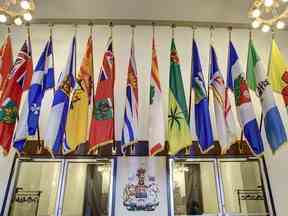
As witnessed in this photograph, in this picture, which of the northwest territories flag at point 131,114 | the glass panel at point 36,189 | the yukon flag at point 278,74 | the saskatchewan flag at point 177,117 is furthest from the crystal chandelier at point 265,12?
the glass panel at point 36,189

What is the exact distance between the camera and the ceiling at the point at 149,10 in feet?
12.6

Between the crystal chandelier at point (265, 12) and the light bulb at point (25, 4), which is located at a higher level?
the light bulb at point (25, 4)

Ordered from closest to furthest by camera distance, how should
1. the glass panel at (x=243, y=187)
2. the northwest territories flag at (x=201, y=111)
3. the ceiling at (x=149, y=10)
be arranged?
the northwest territories flag at (x=201, y=111)
the glass panel at (x=243, y=187)
the ceiling at (x=149, y=10)

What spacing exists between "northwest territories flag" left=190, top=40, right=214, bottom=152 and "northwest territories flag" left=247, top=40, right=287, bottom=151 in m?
0.67

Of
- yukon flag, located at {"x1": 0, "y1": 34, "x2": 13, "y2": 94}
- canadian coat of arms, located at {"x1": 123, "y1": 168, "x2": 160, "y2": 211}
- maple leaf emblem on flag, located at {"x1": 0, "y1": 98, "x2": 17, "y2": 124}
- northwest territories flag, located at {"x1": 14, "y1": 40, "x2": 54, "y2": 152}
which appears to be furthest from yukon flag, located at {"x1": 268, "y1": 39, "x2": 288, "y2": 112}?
yukon flag, located at {"x1": 0, "y1": 34, "x2": 13, "y2": 94}

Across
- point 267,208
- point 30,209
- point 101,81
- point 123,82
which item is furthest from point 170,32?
point 30,209

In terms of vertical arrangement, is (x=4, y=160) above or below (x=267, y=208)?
above

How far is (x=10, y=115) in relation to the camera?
3.31 metres

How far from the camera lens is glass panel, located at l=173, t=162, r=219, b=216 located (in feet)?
11.9

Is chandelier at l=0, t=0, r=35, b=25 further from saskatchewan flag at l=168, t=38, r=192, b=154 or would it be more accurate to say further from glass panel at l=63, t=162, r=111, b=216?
glass panel at l=63, t=162, r=111, b=216

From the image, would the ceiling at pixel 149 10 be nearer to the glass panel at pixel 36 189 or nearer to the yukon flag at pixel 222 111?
the yukon flag at pixel 222 111

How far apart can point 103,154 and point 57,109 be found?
3.24 feet

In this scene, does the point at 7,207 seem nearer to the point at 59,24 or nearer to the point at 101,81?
the point at 101,81

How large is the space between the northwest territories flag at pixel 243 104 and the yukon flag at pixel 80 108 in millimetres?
1846
